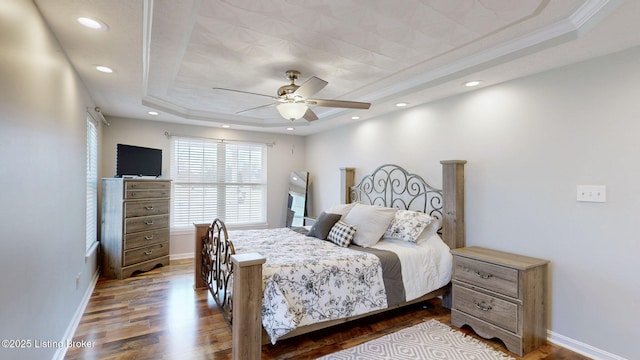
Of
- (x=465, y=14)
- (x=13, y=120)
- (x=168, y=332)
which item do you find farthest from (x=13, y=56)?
(x=465, y=14)

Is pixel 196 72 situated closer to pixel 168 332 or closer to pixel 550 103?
pixel 168 332

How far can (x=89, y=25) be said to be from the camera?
75.7 inches

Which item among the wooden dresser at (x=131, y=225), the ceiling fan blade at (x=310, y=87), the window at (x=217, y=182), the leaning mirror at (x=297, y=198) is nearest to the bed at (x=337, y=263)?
the wooden dresser at (x=131, y=225)

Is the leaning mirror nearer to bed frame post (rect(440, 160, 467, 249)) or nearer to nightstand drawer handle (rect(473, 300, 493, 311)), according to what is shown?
bed frame post (rect(440, 160, 467, 249))

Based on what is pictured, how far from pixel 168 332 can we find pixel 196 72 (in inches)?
99.2

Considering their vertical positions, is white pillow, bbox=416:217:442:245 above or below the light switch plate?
below

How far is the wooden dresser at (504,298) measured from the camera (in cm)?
242

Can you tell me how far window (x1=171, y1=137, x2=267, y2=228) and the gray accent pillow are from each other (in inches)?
99.1

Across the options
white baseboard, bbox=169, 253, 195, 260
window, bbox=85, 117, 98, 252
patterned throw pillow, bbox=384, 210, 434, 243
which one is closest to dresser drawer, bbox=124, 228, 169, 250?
window, bbox=85, 117, 98, 252

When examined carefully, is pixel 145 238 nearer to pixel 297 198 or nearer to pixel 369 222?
pixel 297 198

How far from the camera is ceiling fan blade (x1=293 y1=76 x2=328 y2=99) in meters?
2.41

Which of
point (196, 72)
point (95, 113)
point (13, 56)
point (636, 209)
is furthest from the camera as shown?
point (95, 113)

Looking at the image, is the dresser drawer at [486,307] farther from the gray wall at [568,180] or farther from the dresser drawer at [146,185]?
the dresser drawer at [146,185]

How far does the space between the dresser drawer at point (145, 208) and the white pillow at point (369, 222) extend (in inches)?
115
